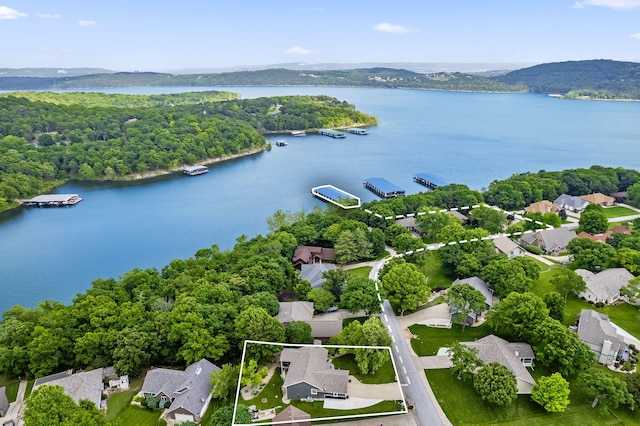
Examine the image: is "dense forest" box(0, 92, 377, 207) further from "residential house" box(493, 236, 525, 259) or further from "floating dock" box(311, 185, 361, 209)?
"residential house" box(493, 236, 525, 259)

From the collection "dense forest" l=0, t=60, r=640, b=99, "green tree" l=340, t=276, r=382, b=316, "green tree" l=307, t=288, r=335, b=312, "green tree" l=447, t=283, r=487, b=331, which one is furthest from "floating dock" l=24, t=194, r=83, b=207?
"dense forest" l=0, t=60, r=640, b=99

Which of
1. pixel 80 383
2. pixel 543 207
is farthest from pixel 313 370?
pixel 543 207

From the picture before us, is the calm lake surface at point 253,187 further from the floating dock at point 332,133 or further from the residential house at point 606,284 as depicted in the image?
the residential house at point 606,284

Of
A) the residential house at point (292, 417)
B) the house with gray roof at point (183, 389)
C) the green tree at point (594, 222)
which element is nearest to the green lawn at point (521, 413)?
the residential house at point (292, 417)

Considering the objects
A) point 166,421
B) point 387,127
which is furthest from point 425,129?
point 166,421

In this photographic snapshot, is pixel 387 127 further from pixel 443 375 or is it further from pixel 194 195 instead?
pixel 443 375

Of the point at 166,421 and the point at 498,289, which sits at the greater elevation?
the point at 498,289

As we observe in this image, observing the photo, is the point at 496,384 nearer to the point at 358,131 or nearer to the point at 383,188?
the point at 383,188
